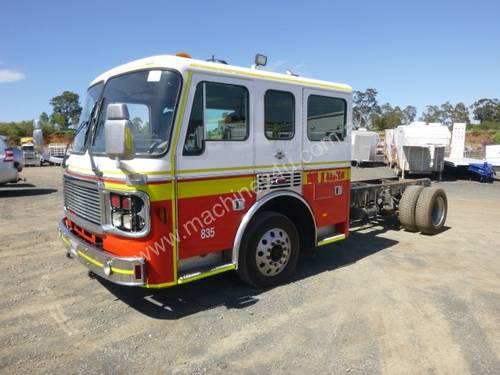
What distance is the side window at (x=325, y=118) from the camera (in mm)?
4945

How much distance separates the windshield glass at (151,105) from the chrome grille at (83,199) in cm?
44

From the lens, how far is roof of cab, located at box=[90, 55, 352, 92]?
3.72 m

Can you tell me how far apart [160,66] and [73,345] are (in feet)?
8.83

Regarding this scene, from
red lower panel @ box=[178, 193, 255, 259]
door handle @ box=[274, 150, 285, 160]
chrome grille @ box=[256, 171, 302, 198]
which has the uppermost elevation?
door handle @ box=[274, 150, 285, 160]

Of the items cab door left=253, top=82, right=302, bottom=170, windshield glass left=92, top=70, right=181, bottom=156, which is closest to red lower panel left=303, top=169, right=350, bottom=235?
cab door left=253, top=82, right=302, bottom=170

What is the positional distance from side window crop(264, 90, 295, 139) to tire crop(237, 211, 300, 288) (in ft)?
3.15

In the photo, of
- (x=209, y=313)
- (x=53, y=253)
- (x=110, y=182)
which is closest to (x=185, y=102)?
(x=110, y=182)

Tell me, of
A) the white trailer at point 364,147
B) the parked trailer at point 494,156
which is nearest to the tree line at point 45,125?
the white trailer at point 364,147

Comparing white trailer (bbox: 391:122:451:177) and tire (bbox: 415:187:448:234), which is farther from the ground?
white trailer (bbox: 391:122:451:177)

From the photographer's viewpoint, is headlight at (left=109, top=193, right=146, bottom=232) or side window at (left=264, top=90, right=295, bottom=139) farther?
side window at (left=264, top=90, right=295, bottom=139)

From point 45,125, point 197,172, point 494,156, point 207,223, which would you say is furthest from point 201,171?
point 45,125

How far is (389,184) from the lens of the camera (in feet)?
25.0

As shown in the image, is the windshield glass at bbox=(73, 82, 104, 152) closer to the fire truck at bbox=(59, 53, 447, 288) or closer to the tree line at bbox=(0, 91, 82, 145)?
the fire truck at bbox=(59, 53, 447, 288)

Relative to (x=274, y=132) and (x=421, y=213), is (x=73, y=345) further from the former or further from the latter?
(x=421, y=213)
